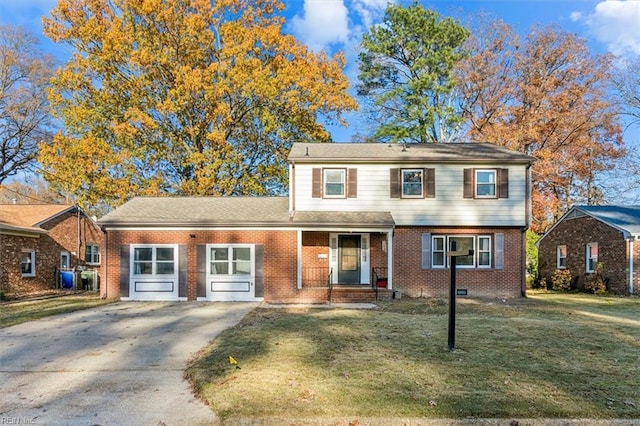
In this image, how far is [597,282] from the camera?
706 inches

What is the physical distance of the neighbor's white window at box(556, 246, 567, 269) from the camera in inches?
827

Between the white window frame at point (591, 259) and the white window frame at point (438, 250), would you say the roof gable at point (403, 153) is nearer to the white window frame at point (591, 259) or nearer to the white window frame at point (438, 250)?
the white window frame at point (438, 250)

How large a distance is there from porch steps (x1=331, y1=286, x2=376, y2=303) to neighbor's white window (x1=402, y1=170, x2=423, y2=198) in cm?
403

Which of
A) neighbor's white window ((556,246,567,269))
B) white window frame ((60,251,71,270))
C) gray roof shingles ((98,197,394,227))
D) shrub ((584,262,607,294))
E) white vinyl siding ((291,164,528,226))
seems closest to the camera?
gray roof shingles ((98,197,394,227))

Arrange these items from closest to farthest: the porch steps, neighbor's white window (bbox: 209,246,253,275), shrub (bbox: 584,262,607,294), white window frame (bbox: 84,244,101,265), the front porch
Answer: the porch steps < neighbor's white window (bbox: 209,246,253,275) < the front porch < shrub (bbox: 584,262,607,294) < white window frame (bbox: 84,244,101,265)

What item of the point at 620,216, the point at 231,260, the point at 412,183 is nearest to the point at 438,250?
the point at 412,183

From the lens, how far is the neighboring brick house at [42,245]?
61.2 feet

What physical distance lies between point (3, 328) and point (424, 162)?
1320cm

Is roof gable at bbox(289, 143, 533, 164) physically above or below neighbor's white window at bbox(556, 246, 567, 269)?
above

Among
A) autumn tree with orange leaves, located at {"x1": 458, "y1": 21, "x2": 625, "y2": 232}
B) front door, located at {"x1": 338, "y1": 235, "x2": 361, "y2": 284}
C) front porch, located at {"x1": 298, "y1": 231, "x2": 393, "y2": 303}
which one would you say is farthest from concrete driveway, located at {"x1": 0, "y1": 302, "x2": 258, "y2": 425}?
autumn tree with orange leaves, located at {"x1": 458, "y1": 21, "x2": 625, "y2": 232}

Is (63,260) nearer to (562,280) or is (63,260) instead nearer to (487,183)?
(487,183)

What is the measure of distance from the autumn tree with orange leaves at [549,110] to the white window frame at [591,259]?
8.09 metres

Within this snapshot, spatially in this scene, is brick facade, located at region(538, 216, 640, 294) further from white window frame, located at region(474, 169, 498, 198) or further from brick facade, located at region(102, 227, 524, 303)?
white window frame, located at region(474, 169, 498, 198)

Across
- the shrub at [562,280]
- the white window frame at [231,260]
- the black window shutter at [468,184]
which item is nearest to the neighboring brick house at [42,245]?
the white window frame at [231,260]
